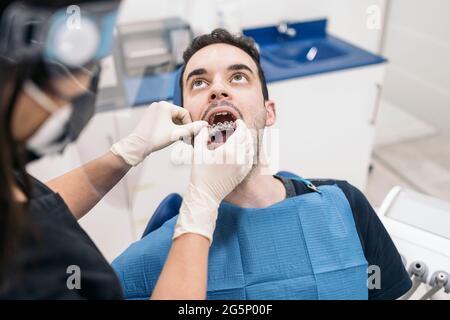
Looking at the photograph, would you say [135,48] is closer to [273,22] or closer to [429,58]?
[273,22]

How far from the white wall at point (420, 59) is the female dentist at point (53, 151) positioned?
112 centimetres

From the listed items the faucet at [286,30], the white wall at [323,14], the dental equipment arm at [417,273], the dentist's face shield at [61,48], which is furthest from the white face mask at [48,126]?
the faucet at [286,30]

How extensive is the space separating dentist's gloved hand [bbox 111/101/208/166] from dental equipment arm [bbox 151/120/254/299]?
5cm

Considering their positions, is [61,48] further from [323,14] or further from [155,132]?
[323,14]

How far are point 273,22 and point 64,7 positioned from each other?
5.72 feet

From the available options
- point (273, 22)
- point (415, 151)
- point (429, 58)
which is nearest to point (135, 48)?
point (273, 22)

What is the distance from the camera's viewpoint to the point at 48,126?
22.0 inches

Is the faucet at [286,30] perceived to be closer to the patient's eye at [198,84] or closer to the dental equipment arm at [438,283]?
the patient's eye at [198,84]

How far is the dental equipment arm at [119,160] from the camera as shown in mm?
895

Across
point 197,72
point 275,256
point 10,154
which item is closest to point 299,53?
point 197,72

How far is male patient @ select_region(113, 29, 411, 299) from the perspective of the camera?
907 mm

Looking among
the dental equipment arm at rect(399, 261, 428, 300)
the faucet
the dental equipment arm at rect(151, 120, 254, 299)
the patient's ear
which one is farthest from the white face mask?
the faucet

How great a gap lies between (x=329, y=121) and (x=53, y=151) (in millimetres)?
1522
